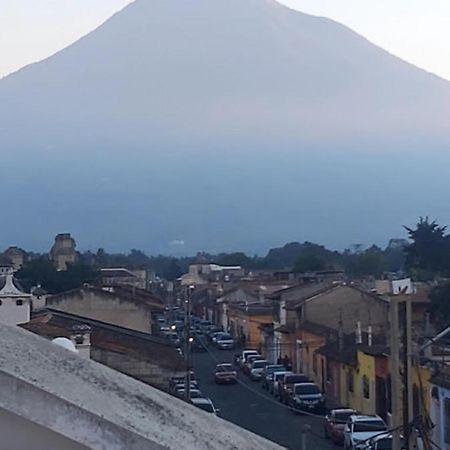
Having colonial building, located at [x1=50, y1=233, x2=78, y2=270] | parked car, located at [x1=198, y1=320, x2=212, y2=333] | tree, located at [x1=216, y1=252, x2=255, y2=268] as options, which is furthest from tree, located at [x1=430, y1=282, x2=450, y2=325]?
tree, located at [x1=216, y1=252, x2=255, y2=268]

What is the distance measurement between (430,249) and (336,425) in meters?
29.3

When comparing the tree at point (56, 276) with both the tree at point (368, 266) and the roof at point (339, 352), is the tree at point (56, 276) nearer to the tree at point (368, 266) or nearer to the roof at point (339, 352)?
the roof at point (339, 352)

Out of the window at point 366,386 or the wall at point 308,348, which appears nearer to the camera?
the window at point 366,386

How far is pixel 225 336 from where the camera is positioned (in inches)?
1570

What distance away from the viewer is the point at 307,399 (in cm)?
2264

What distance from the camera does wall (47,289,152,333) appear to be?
23.8 metres

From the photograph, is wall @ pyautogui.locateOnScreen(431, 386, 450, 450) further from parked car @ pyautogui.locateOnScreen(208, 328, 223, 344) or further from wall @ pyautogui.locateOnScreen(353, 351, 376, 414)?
parked car @ pyautogui.locateOnScreen(208, 328, 223, 344)

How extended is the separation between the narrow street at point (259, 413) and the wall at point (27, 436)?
14.6 metres

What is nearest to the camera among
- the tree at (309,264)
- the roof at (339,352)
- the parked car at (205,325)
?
the roof at (339,352)

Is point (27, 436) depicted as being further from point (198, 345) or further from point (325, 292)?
point (198, 345)

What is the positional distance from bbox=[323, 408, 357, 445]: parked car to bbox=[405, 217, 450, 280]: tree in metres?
26.5

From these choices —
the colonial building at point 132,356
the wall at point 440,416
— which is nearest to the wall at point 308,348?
the wall at point 440,416

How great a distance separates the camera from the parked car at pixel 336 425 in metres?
18.4

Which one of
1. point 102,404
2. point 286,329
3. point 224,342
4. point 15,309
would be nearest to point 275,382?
point 286,329
